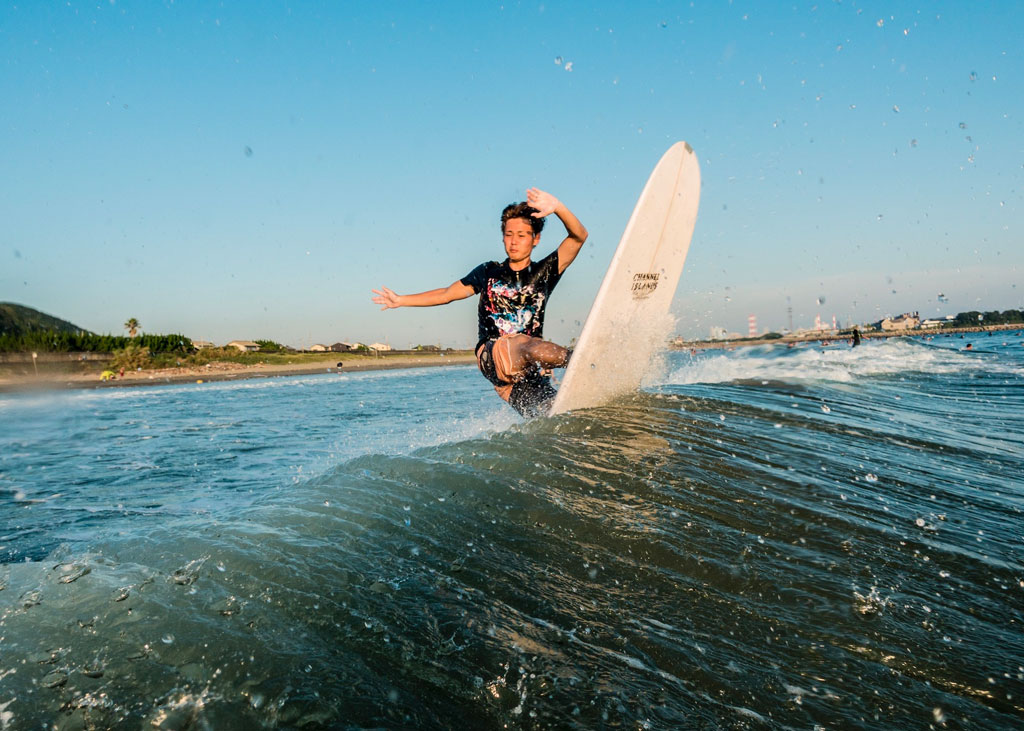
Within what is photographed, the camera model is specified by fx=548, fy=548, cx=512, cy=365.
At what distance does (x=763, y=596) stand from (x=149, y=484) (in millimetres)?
5002

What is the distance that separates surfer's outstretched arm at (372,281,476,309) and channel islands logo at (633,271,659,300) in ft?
6.04

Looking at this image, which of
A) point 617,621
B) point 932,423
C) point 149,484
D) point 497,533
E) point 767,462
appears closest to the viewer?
point 617,621

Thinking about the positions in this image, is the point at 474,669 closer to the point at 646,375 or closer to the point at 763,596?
the point at 763,596

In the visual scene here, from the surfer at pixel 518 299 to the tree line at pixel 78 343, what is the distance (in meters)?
49.6

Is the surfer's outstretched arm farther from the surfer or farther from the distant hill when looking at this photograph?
the distant hill

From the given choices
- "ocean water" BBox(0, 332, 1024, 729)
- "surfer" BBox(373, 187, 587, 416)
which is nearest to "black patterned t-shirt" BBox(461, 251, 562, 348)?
→ "surfer" BBox(373, 187, 587, 416)

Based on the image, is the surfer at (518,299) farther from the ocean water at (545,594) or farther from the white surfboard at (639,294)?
the ocean water at (545,594)

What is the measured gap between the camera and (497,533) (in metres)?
2.56

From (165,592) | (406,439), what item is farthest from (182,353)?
(165,592)

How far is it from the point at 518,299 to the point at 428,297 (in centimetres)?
101

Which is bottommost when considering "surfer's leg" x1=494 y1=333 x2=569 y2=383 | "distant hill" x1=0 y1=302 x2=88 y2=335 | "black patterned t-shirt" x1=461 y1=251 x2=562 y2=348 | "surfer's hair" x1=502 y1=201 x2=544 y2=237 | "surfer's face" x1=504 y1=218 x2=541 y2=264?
"surfer's leg" x1=494 y1=333 x2=569 y2=383

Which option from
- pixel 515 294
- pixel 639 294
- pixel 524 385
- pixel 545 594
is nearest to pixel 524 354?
pixel 524 385

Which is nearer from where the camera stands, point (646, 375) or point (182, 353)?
point (646, 375)

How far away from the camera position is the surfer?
527 centimetres
